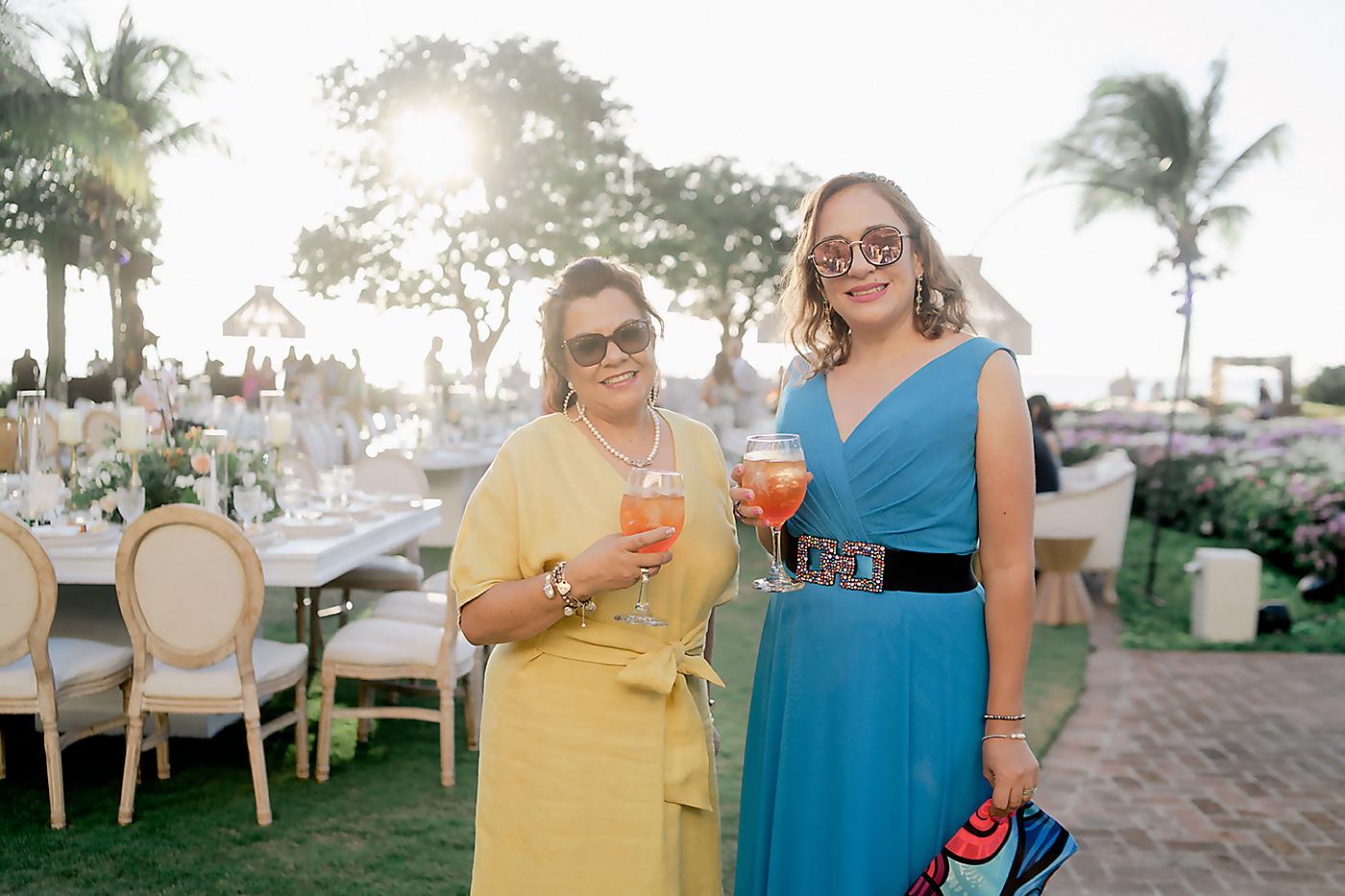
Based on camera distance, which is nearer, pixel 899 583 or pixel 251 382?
pixel 899 583

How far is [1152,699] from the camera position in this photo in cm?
612

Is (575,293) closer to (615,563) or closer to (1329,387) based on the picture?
(615,563)

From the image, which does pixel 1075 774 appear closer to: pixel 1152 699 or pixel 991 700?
pixel 1152 699

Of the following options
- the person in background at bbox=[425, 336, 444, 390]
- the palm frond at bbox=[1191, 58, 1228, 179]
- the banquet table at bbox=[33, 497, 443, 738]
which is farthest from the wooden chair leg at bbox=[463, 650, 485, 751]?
the palm frond at bbox=[1191, 58, 1228, 179]

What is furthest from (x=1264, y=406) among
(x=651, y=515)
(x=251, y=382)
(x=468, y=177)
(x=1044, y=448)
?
(x=651, y=515)

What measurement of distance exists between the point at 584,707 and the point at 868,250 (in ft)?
3.44

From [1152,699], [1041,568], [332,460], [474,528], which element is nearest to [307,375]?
[332,460]

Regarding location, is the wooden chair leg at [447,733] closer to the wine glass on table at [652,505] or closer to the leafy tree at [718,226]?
the wine glass on table at [652,505]

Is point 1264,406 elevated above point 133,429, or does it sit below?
above

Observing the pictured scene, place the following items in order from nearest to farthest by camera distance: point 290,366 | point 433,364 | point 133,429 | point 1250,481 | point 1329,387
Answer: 1. point 133,429
2. point 1250,481
3. point 433,364
4. point 290,366
5. point 1329,387

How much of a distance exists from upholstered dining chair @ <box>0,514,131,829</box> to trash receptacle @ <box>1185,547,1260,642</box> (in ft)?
23.1

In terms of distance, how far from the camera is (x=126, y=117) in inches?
860

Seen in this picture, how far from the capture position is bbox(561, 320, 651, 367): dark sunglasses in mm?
2061

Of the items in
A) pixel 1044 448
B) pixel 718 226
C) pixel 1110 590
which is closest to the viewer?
pixel 1044 448
